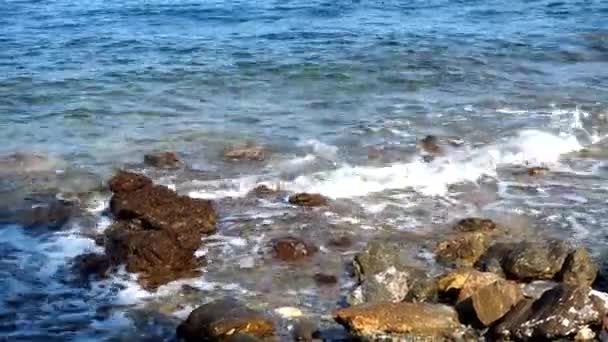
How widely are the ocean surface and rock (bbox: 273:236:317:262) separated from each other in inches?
5.5

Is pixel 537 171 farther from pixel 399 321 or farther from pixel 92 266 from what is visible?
pixel 92 266

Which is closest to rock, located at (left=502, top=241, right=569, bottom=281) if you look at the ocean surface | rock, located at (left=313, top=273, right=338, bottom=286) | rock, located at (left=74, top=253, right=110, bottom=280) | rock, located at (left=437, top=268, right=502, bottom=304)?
rock, located at (left=437, top=268, right=502, bottom=304)

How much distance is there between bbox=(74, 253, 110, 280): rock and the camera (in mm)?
10781

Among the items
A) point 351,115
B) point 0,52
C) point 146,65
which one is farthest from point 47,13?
point 351,115

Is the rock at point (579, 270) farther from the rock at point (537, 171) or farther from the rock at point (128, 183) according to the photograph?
the rock at point (128, 183)

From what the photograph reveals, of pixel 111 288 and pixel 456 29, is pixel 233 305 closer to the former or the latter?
pixel 111 288

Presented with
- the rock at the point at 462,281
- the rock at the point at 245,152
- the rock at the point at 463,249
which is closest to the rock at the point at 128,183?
the rock at the point at 245,152

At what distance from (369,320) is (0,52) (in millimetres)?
17401

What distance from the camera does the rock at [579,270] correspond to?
1006 cm

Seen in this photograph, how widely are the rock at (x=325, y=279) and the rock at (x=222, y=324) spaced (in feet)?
4.18

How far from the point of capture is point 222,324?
29.3 feet

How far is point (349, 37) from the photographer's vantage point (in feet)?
83.1

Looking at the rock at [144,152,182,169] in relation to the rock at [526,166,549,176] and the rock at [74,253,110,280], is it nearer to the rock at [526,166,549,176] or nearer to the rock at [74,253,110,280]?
the rock at [74,253,110,280]

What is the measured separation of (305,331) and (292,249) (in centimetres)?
215
